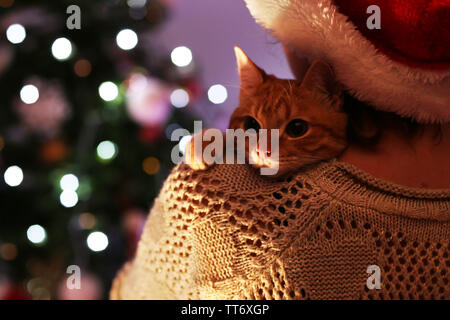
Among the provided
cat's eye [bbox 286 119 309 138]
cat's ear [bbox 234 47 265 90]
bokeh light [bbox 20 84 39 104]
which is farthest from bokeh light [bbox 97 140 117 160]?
cat's eye [bbox 286 119 309 138]

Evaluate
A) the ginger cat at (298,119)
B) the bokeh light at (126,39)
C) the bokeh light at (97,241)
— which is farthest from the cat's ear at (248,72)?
the bokeh light at (97,241)

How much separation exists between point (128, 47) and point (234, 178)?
1251 millimetres

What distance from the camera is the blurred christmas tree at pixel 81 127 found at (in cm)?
173

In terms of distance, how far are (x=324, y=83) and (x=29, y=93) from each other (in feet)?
4.42

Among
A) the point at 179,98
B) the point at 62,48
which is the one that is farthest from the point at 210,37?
the point at 62,48

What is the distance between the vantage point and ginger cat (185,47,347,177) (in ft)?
2.33

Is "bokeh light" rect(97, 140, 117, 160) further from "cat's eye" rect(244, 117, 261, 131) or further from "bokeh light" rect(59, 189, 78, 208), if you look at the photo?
"cat's eye" rect(244, 117, 261, 131)

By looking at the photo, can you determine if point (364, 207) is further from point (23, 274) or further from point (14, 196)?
point (23, 274)

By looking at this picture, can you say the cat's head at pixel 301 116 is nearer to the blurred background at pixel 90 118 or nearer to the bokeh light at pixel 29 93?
the blurred background at pixel 90 118

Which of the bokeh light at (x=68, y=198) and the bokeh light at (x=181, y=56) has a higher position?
the bokeh light at (x=181, y=56)

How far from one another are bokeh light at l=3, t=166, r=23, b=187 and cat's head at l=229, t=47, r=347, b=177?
4.21ft

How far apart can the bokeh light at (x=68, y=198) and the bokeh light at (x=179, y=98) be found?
58 centimetres

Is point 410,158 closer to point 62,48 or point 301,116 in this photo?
point 301,116

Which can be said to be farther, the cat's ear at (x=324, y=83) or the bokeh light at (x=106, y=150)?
the bokeh light at (x=106, y=150)
